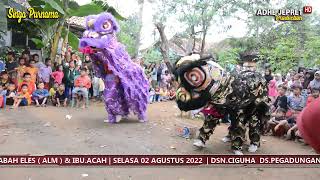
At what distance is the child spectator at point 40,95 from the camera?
11125mm

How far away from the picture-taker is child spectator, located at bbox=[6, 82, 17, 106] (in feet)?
35.4

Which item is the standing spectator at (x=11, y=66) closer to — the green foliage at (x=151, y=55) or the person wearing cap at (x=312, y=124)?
the person wearing cap at (x=312, y=124)

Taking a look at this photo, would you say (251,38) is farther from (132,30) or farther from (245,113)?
(245,113)

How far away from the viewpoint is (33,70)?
11305 mm

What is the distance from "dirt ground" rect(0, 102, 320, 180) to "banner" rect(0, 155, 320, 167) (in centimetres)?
10

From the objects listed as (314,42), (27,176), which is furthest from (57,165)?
(314,42)

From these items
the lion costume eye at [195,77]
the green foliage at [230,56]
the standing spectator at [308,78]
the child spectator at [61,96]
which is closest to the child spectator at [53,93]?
the child spectator at [61,96]

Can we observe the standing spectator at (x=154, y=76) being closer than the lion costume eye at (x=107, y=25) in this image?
No

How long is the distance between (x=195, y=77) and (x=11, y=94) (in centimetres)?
671

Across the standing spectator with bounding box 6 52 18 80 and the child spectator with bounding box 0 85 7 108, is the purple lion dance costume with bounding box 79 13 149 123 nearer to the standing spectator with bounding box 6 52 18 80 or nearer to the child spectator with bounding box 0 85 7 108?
the child spectator with bounding box 0 85 7 108

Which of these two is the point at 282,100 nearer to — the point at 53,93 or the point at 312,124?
the point at 53,93

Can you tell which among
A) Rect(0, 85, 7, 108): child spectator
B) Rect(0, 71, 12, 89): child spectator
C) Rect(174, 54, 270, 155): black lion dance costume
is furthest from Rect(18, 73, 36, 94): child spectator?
Rect(174, 54, 270, 155): black lion dance costume

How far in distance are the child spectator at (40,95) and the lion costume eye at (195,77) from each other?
6.45m

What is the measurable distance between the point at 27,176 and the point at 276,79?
9.48 meters
